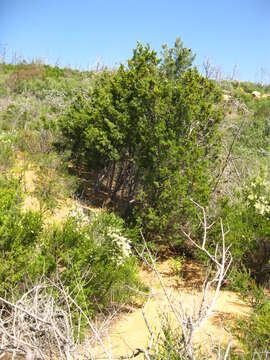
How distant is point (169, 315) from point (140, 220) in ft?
9.47

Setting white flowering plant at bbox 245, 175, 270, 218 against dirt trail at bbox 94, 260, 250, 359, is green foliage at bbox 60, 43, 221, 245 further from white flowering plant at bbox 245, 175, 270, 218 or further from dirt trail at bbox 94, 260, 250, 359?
dirt trail at bbox 94, 260, 250, 359

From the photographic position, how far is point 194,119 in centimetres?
860

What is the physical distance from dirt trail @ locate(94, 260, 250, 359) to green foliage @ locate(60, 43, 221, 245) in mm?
1234

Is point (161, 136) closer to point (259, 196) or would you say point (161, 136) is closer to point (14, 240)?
point (259, 196)

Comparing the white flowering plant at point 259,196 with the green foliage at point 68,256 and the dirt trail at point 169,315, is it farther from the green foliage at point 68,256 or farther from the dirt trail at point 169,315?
the green foliage at point 68,256

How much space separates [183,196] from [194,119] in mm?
1986

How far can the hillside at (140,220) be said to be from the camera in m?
4.61

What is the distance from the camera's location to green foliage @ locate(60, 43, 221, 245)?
823cm

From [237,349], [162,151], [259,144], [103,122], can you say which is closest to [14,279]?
[237,349]

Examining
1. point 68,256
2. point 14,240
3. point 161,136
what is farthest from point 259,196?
point 14,240

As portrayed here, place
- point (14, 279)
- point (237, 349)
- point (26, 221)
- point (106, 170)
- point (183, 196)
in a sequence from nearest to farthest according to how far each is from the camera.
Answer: point (14, 279) < point (237, 349) < point (26, 221) < point (183, 196) < point (106, 170)

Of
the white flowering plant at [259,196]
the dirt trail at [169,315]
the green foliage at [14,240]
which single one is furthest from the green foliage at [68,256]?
the white flowering plant at [259,196]

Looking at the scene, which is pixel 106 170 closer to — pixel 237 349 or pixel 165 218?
pixel 165 218

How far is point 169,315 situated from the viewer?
5.54 meters
